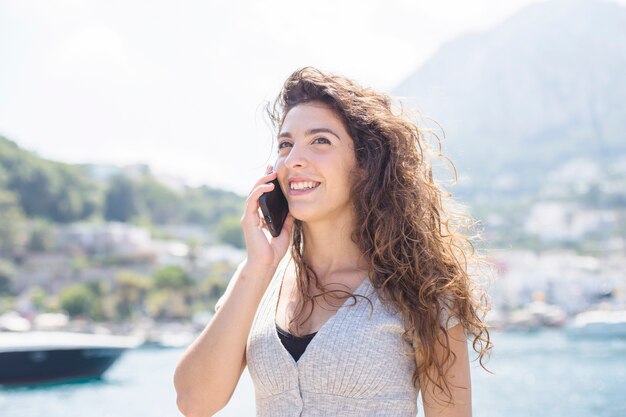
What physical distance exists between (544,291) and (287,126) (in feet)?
253

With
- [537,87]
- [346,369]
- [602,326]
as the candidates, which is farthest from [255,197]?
[537,87]

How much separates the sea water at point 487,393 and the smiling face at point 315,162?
32.4 ft

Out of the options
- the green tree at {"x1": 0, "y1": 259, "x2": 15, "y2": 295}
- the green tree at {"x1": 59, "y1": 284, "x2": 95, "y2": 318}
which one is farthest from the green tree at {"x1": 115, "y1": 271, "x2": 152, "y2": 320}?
the green tree at {"x1": 0, "y1": 259, "x2": 15, "y2": 295}

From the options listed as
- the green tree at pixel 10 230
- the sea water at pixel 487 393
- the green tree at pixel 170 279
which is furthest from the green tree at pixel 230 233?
the sea water at pixel 487 393

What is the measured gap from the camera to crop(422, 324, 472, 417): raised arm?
1.84m

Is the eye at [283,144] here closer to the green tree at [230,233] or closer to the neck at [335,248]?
the neck at [335,248]

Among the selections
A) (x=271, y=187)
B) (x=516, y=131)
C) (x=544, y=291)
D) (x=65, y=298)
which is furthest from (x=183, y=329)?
(x=516, y=131)

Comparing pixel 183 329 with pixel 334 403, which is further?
pixel 183 329

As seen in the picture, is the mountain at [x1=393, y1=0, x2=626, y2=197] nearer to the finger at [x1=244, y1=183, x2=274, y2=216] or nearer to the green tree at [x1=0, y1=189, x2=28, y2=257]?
the green tree at [x1=0, y1=189, x2=28, y2=257]

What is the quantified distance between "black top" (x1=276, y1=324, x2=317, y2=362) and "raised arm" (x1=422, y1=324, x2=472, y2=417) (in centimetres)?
29

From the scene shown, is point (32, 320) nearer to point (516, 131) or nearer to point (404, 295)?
point (404, 295)

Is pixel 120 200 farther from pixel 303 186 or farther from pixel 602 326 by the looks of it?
pixel 303 186

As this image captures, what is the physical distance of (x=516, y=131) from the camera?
12612cm

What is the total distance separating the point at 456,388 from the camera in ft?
6.04
